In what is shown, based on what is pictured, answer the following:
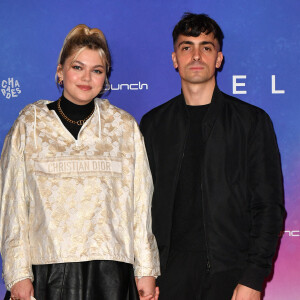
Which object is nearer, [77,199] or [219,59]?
[77,199]

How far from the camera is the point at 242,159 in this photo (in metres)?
2.62

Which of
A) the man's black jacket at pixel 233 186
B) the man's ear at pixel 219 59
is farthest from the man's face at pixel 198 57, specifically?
the man's black jacket at pixel 233 186

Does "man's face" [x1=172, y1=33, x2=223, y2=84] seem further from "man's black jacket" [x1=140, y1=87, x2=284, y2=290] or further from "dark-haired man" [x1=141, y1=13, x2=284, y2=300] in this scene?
"man's black jacket" [x1=140, y1=87, x2=284, y2=290]

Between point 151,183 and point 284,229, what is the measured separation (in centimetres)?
93

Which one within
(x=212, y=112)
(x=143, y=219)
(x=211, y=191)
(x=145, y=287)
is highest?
(x=212, y=112)

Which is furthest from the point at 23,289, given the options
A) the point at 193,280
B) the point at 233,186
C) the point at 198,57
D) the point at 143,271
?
the point at 198,57

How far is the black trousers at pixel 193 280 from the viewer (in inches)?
99.7

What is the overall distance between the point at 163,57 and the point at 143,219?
1041 mm

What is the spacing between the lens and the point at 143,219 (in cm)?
254

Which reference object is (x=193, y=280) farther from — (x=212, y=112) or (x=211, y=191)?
(x=212, y=112)

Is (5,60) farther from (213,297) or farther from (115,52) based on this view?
(213,297)

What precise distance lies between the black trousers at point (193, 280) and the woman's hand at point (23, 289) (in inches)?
26.2

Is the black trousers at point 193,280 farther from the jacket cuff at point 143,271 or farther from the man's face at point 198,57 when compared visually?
the man's face at point 198,57

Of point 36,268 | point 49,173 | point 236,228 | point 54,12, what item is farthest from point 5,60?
point 236,228
